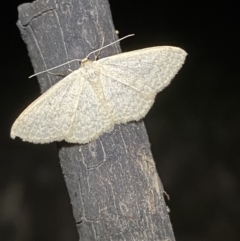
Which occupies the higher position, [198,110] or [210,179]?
[198,110]

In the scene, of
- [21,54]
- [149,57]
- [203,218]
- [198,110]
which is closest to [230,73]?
[198,110]

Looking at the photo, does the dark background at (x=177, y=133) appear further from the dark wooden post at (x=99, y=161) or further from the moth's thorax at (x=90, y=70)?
the moth's thorax at (x=90, y=70)

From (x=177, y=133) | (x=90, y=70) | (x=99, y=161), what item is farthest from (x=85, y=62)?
(x=177, y=133)

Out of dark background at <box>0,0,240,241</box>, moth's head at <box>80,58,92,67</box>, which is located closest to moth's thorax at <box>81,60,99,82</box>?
moth's head at <box>80,58,92,67</box>

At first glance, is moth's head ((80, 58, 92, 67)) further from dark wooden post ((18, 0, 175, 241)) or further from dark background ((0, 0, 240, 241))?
dark background ((0, 0, 240, 241))

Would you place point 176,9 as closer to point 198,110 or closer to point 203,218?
point 198,110

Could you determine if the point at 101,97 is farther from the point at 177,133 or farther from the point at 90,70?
the point at 177,133

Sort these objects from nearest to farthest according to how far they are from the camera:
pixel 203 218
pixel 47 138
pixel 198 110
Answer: pixel 47 138, pixel 203 218, pixel 198 110
